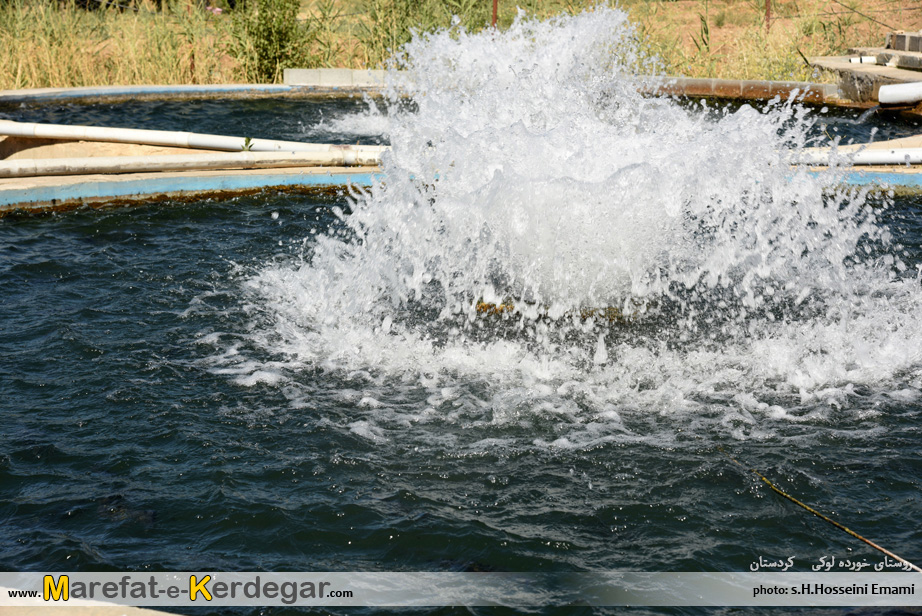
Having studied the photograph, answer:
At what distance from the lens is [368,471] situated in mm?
3170

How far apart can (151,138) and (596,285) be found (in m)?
4.56

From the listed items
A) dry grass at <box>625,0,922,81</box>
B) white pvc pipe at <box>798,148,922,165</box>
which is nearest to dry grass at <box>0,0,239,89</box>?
dry grass at <box>625,0,922,81</box>

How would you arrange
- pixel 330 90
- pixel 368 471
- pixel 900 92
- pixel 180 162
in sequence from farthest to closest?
pixel 330 90 < pixel 900 92 < pixel 180 162 < pixel 368 471

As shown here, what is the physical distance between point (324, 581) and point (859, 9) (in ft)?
63.8

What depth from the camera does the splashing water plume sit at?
383 cm

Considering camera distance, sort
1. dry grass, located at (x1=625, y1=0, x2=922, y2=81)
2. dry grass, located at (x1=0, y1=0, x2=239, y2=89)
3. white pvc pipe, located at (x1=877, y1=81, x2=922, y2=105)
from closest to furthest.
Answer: white pvc pipe, located at (x1=877, y1=81, x2=922, y2=105), dry grass, located at (x1=0, y1=0, x2=239, y2=89), dry grass, located at (x1=625, y1=0, x2=922, y2=81)

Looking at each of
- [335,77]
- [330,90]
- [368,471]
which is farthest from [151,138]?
[368,471]

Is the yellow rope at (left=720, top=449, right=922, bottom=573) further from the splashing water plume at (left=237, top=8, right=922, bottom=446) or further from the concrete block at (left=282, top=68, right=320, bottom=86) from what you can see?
the concrete block at (left=282, top=68, right=320, bottom=86)

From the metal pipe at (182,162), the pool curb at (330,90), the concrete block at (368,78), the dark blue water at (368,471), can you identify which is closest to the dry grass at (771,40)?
the pool curb at (330,90)

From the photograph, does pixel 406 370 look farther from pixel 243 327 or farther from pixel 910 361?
pixel 910 361

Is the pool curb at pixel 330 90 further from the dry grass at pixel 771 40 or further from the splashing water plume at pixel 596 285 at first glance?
the splashing water plume at pixel 596 285

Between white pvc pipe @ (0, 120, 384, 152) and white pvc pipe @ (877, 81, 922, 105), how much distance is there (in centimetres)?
527

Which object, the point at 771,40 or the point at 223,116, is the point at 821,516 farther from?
the point at 771,40

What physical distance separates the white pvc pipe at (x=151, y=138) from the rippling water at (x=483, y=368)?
1326 mm
